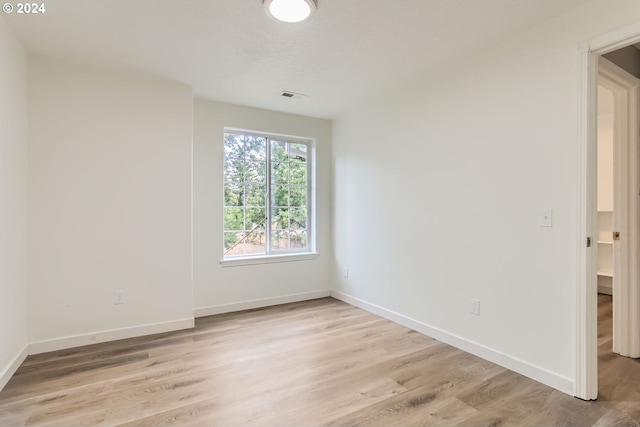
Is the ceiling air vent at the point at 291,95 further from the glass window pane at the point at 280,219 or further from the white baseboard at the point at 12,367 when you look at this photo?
the white baseboard at the point at 12,367

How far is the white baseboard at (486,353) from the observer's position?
86.3 inches

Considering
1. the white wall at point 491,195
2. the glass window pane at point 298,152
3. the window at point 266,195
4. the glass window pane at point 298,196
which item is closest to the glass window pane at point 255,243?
the window at point 266,195

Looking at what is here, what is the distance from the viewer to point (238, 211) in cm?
409

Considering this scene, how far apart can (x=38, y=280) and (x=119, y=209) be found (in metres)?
0.81

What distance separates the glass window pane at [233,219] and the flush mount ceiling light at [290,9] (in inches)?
93.3

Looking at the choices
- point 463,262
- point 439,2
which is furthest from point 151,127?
point 463,262

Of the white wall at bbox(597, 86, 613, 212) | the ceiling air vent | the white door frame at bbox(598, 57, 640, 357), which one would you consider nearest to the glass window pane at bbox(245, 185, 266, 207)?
the ceiling air vent

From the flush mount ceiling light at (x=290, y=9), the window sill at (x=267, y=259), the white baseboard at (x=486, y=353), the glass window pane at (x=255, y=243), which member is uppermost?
the flush mount ceiling light at (x=290, y=9)

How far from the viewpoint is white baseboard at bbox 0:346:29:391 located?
220cm

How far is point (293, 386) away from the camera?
224 centimetres

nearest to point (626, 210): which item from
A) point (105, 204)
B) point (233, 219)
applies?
point (233, 219)

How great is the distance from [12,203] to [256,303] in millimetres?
2473

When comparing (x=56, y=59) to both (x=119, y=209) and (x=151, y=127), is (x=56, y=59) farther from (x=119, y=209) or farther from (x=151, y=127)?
(x=119, y=209)

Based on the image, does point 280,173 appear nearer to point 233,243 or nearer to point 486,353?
point 233,243
